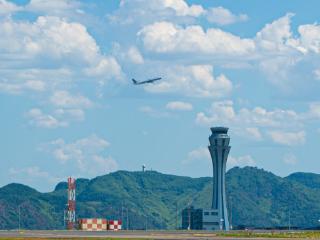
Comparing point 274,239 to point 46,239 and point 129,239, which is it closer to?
point 129,239

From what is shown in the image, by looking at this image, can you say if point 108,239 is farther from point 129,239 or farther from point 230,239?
point 230,239

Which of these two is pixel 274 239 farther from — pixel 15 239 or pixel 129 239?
pixel 15 239

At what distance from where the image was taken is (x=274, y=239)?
170m

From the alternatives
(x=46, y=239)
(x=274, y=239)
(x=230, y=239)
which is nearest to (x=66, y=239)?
(x=46, y=239)

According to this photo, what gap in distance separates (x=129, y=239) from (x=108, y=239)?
3.88 meters

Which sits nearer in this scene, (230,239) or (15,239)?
(15,239)

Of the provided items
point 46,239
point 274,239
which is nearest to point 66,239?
point 46,239

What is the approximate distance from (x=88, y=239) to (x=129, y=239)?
757 centimetres

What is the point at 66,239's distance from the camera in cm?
15700

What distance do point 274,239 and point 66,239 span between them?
1655 inches

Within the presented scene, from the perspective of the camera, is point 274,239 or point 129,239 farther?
point 274,239

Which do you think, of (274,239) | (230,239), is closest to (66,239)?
(230,239)

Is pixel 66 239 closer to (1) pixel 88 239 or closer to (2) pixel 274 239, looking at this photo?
(1) pixel 88 239

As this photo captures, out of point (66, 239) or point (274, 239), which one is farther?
point (274, 239)
